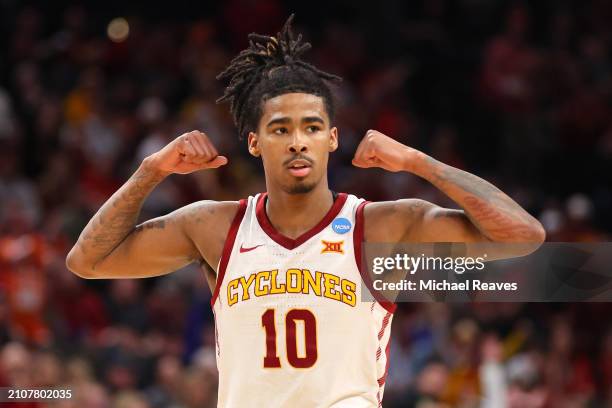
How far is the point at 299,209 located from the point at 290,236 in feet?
0.45

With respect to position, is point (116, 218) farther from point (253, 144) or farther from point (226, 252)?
point (253, 144)

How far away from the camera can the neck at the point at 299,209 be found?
520cm

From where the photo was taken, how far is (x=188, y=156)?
513 centimetres

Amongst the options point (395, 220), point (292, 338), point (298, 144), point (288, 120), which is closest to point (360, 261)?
point (395, 220)

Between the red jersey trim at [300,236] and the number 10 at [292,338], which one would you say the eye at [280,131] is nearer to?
the red jersey trim at [300,236]

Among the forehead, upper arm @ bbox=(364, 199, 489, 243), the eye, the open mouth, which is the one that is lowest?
upper arm @ bbox=(364, 199, 489, 243)

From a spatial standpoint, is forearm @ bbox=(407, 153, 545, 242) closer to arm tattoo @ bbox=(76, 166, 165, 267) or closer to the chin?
the chin

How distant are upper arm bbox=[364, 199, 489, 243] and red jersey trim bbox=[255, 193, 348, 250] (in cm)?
15

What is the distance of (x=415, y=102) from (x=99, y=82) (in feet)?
11.6

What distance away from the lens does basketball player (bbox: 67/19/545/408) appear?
493cm

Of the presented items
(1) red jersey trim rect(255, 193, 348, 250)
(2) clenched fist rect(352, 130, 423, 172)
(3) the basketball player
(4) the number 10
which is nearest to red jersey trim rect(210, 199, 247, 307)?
(3) the basketball player

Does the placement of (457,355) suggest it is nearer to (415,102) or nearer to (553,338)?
(553,338)

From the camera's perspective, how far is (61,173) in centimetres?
1189

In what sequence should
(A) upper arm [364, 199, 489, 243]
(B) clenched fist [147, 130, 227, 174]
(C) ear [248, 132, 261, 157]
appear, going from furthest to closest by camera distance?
(C) ear [248, 132, 261, 157], (B) clenched fist [147, 130, 227, 174], (A) upper arm [364, 199, 489, 243]
